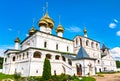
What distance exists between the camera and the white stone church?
27.5 m

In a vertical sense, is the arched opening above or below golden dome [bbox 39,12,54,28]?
below

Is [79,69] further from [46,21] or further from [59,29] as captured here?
[46,21]

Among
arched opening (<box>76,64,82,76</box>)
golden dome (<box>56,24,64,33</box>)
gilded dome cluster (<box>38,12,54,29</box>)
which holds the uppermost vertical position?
gilded dome cluster (<box>38,12,54,29</box>)

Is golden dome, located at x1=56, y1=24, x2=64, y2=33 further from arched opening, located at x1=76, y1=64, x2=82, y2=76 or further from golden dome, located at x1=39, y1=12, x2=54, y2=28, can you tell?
arched opening, located at x1=76, y1=64, x2=82, y2=76

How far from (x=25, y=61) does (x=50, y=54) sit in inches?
224

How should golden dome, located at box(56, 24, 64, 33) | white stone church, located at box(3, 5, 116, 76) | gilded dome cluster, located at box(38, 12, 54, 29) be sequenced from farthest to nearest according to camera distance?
1. golden dome, located at box(56, 24, 64, 33)
2. gilded dome cluster, located at box(38, 12, 54, 29)
3. white stone church, located at box(3, 5, 116, 76)

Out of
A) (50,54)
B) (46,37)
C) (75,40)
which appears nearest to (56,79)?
(50,54)

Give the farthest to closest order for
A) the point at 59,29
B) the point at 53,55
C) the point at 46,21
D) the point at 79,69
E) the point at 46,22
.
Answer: the point at 59,29 → the point at 46,21 → the point at 46,22 → the point at 53,55 → the point at 79,69

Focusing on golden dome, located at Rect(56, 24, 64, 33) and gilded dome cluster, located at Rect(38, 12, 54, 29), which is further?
golden dome, located at Rect(56, 24, 64, 33)

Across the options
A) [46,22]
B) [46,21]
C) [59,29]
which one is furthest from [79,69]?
[46,21]

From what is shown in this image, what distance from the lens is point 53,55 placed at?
31344mm

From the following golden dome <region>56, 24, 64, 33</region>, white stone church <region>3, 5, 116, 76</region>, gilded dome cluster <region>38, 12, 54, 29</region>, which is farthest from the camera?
golden dome <region>56, 24, 64, 33</region>

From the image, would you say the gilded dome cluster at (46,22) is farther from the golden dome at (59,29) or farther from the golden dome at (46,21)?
the golden dome at (59,29)

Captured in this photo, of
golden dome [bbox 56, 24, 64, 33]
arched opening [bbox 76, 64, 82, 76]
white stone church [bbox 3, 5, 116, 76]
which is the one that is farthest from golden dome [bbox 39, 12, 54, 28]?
arched opening [bbox 76, 64, 82, 76]
